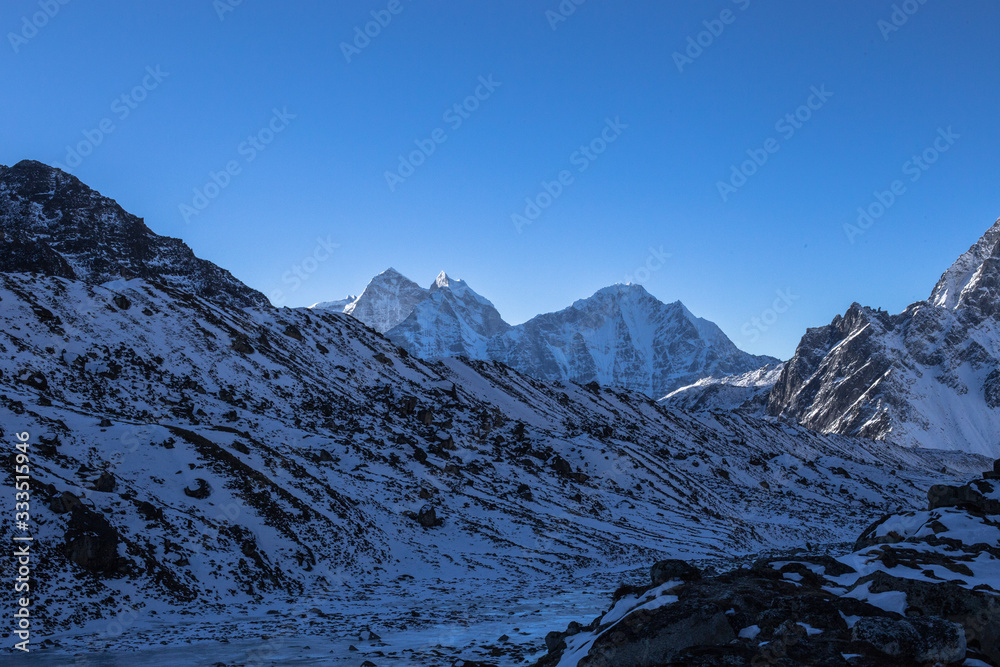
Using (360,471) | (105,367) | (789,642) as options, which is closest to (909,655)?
(789,642)

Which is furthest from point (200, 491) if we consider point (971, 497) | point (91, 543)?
point (971, 497)

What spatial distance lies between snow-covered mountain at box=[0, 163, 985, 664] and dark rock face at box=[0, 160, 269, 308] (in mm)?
26496

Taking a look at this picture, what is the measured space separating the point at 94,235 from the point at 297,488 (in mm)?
117269

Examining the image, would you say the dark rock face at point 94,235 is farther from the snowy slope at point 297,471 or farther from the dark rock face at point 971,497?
the dark rock face at point 971,497

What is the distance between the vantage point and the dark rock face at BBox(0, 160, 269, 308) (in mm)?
125000

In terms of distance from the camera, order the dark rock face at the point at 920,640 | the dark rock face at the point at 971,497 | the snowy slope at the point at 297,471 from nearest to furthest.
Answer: the dark rock face at the point at 920,640 < the dark rock face at the point at 971,497 < the snowy slope at the point at 297,471

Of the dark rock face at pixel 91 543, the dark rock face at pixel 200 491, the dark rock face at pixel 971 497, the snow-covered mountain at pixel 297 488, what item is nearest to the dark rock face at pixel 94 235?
the snow-covered mountain at pixel 297 488

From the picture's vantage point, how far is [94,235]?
131m

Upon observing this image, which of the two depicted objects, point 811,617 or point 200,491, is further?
point 200,491

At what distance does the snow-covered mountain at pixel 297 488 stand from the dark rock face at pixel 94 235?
26.5 metres

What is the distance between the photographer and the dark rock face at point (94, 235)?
12500 cm

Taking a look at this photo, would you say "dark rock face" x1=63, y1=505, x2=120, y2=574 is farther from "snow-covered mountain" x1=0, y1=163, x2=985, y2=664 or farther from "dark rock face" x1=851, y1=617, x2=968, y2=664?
"dark rock face" x1=851, y1=617, x2=968, y2=664

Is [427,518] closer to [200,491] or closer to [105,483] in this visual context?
[200,491]

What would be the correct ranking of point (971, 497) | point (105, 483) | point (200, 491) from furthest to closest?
1. point (200, 491)
2. point (105, 483)
3. point (971, 497)
